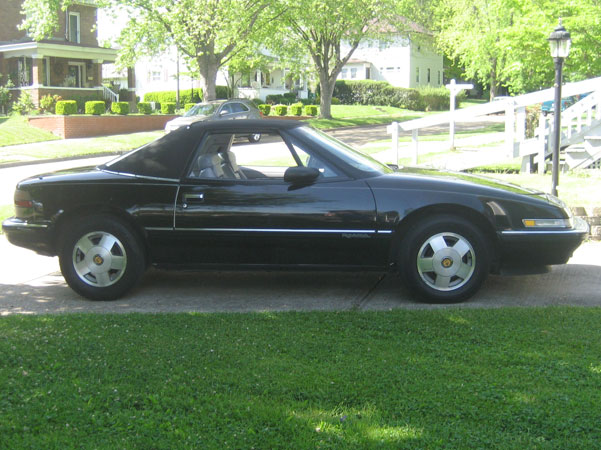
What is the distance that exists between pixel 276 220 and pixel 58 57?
3707cm

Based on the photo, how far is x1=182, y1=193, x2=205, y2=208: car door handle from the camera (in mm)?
6180

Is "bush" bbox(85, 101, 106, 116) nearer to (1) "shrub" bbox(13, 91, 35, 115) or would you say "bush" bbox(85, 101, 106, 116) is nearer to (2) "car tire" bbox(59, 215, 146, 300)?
(1) "shrub" bbox(13, 91, 35, 115)

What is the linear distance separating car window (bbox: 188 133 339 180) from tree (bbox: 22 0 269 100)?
22759 mm

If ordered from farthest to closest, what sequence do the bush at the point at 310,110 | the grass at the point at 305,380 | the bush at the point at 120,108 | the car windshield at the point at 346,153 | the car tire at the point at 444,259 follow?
1. the bush at the point at 310,110
2. the bush at the point at 120,108
3. the car windshield at the point at 346,153
4. the car tire at the point at 444,259
5. the grass at the point at 305,380

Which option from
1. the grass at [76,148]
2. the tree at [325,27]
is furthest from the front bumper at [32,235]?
the tree at [325,27]

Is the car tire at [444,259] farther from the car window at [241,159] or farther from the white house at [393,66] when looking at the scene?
the white house at [393,66]

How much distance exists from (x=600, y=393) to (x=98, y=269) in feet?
13.3

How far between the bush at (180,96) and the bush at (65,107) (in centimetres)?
2013

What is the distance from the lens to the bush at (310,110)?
144 feet

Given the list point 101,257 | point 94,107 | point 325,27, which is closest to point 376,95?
point 325,27

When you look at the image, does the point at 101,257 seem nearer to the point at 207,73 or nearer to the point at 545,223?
the point at 545,223

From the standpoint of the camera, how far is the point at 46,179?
255 inches

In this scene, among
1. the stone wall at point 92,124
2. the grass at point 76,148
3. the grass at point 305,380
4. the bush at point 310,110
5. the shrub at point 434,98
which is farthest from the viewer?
the shrub at point 434,98

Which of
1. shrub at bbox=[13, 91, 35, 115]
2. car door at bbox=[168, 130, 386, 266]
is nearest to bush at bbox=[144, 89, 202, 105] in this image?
shrub at bbox=[13, 91, 35, 115]
